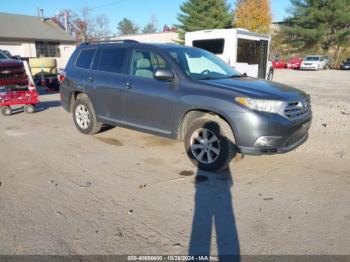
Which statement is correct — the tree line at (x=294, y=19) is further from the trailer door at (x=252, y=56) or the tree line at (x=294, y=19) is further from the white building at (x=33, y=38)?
the trailer door at (x=252, y=56)

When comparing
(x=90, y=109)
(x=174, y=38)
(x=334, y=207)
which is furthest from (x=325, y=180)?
(x=174, y=38)

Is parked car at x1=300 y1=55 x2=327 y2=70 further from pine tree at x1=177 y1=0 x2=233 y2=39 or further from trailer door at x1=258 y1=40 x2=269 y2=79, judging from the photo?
trailer door at x1=258 y1=40 x2=269 y2=79

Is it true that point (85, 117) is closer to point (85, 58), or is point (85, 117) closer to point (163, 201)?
point (85, 58)

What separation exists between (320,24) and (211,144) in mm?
45411

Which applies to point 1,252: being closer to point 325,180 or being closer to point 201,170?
point 201,170

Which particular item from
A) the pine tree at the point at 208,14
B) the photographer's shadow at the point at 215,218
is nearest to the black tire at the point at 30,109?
the photographer's shadow at the point at 215,218

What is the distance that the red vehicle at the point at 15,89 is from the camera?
9.14 metres

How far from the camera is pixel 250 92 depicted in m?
4.42

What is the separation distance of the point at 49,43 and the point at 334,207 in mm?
34253

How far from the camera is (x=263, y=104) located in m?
4.27

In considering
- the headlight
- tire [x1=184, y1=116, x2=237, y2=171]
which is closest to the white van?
tire [x1=184, y1=116, x2=237, y2=171]

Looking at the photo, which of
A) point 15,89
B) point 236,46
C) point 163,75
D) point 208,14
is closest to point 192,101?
point 163,75

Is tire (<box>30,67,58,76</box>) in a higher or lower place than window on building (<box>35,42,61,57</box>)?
lower

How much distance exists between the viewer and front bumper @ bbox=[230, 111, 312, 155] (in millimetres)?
4207
